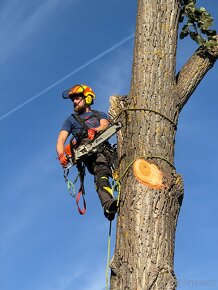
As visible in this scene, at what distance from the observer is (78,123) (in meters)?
6.82

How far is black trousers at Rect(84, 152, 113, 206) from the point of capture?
234 inches

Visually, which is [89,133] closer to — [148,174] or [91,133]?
[91,133]

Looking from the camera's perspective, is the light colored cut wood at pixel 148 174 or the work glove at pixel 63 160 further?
the work glove at pixel 63 160

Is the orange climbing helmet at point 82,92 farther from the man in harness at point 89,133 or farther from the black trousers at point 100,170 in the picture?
the black trousers at point 100,170

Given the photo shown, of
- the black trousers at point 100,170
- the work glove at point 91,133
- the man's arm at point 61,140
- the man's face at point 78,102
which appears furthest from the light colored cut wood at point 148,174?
the man's face at point 78,102

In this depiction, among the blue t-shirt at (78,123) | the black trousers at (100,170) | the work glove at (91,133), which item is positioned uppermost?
the blue t-shirt at (78,123)

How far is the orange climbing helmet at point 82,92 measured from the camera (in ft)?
23.1

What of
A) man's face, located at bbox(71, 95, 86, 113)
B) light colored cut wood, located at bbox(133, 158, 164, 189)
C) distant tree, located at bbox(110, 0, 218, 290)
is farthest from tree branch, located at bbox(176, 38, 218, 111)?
man's face, located at bbox(71, 95, 86, 113)

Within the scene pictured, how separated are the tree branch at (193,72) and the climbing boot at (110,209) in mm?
1076

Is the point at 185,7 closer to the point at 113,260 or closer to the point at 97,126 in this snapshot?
the point at 97,126

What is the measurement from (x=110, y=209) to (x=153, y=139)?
2.68 feet

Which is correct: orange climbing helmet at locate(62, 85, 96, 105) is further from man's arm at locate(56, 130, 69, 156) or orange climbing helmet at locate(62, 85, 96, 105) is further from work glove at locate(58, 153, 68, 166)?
work glove at locate(58, 153, 68, 166)

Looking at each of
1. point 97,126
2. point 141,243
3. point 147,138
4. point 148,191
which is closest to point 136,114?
point 147,138

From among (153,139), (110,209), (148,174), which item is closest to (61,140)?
(110,209)
